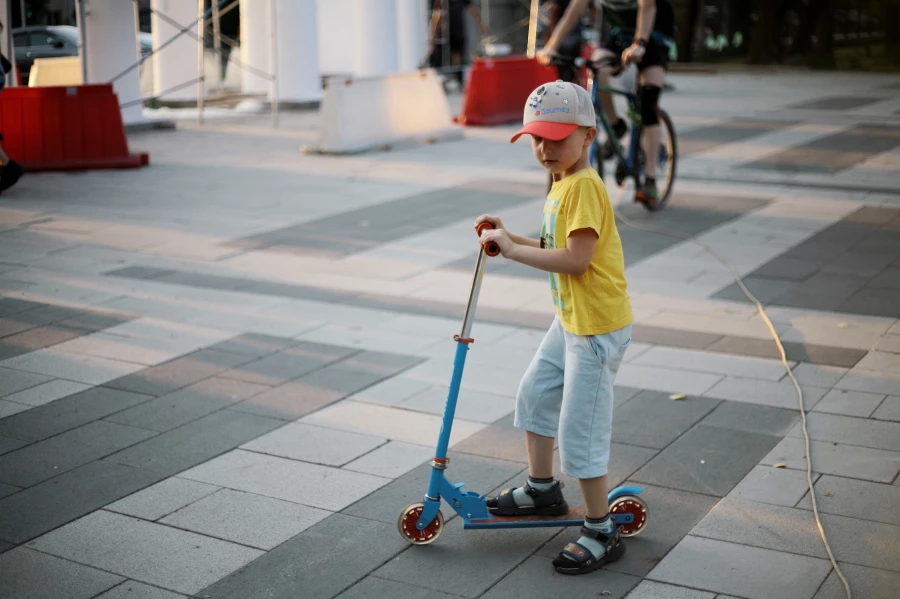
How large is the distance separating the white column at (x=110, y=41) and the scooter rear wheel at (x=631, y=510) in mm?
11940

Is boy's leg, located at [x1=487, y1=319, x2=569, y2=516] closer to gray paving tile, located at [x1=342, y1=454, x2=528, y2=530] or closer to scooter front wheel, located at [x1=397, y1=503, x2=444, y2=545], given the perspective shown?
scooter front wheel, located at [x1=397, y1=503, x2=444, y2=545]

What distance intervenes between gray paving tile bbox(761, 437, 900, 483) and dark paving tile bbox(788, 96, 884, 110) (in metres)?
13.5

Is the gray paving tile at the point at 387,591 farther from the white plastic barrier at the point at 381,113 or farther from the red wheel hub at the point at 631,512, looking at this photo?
the white plastic barrier at the point at 381,113

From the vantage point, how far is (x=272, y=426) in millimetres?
5004

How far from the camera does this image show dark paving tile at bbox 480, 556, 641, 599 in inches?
139

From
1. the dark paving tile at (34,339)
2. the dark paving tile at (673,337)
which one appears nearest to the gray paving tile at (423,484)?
the dark paving tile at (673,337)

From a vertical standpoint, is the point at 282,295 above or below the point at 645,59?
below

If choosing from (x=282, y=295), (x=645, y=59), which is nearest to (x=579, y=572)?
(x=282, y=295)

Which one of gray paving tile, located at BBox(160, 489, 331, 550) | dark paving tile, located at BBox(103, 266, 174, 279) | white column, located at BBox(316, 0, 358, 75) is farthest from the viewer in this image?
white column, located at BBox(316, 0, 358, 75)

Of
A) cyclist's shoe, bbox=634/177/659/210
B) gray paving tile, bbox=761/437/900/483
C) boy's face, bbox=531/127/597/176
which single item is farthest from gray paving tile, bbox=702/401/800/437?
cyclist's shoe, bbox=634/177/659/210

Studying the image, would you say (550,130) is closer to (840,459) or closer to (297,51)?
(840,459)

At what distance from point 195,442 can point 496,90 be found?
38.9 feet

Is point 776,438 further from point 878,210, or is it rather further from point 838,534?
point 878,210

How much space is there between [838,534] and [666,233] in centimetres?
510
